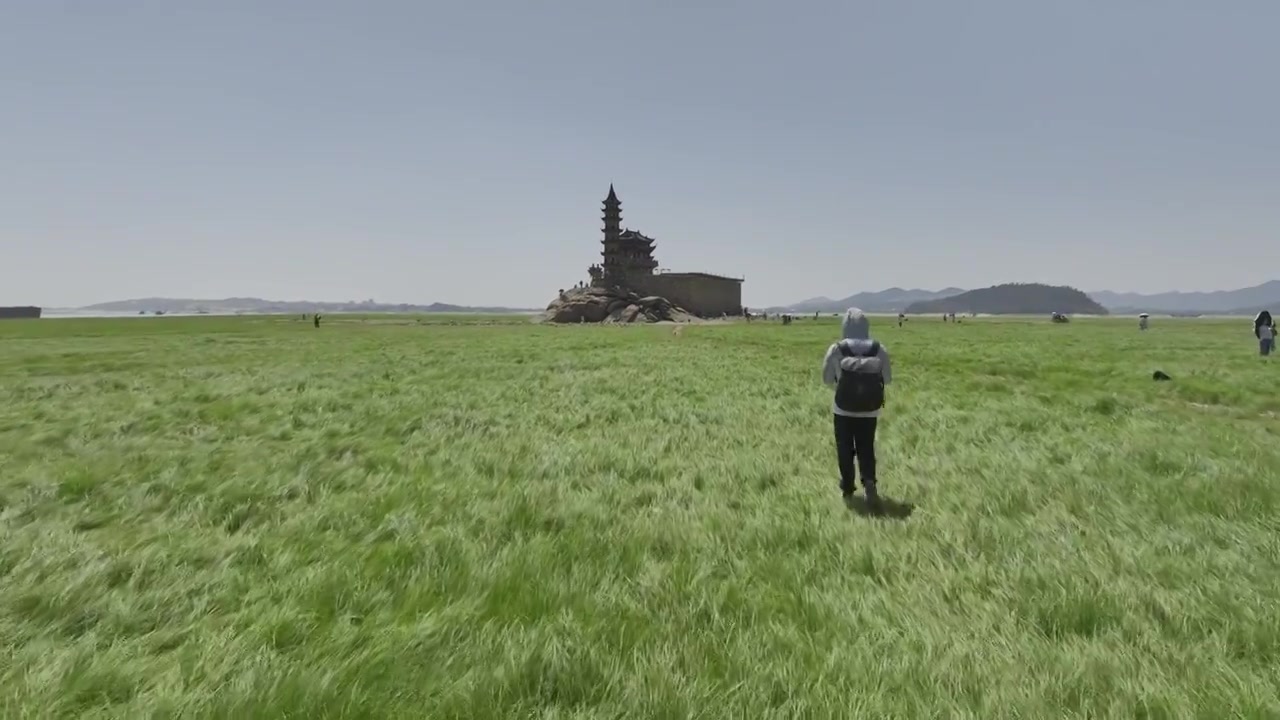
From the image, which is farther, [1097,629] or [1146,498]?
[1146,498]

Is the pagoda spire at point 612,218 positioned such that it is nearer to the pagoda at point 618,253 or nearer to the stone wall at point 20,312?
the pagoda at point 618,253

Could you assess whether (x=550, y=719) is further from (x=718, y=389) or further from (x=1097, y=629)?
(x=718, y=389)

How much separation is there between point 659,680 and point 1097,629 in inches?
100.0

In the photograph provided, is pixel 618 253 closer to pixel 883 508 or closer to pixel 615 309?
pixel 615 309

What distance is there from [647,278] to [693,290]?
958 cm

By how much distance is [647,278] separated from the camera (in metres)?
107

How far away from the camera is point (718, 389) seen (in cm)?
1495

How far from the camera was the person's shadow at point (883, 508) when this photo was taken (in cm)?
525

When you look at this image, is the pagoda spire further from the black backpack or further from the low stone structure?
the low stone structure

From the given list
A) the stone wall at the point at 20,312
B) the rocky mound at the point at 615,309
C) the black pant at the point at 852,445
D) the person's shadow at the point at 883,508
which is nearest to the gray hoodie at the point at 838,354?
the black pant at the point at 852,445

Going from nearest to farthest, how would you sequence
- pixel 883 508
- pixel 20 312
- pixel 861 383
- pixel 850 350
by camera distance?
pixel 883 508 → pixel 861 383 → pixel 850 350 → pixel 20 312

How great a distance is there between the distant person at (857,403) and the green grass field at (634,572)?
532 millimetres

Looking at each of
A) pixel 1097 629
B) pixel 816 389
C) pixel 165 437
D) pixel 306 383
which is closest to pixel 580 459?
pixel 1097 629

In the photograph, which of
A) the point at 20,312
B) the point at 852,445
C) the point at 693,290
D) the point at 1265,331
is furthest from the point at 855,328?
the point at 20,312
